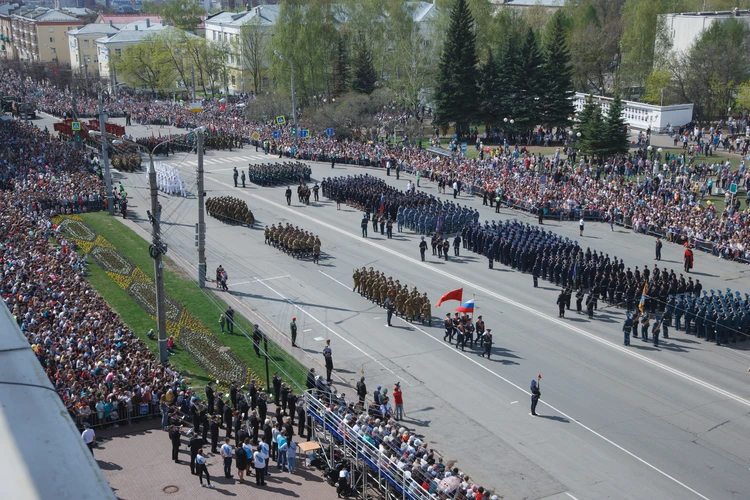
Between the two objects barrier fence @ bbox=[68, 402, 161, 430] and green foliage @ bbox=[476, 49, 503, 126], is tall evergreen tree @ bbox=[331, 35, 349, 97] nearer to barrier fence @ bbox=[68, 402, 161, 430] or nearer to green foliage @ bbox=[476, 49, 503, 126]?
green foliage @ bbox=[476, 49, 503, 126]

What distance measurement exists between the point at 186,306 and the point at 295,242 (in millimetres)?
7667

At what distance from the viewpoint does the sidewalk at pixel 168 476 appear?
1645 cm

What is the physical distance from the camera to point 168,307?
28469 mm

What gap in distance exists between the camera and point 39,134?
6231 cm

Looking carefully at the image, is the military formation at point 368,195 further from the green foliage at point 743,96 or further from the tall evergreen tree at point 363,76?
the green foliage at point 743,96

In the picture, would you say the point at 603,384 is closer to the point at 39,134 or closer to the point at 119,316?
the point at 119,316

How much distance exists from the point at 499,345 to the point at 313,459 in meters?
9.65

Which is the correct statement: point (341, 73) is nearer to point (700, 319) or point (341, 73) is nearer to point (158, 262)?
point (700, 319)

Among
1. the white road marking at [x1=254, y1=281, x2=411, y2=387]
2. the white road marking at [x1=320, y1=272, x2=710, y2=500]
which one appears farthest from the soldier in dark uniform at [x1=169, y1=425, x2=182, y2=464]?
the white road marking at [x1=320, y1=272, x2=710, y2=500]

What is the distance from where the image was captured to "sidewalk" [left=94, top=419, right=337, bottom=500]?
54.0 feet

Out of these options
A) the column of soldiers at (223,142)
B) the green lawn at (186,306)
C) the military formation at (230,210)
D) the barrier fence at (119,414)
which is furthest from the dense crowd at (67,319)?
the column of soldiers at (223,142)

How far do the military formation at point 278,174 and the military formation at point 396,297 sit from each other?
2196 centimetres

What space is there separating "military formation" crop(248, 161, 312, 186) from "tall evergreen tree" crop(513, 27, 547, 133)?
2012 centimetres

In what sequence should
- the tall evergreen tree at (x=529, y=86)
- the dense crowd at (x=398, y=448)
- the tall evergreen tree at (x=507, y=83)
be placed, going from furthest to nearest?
the tall evergreen tree at (x=507, y=83), the tall evergreen tree at (x=529, y=86), the dense crowd at (x=398, y=448)
